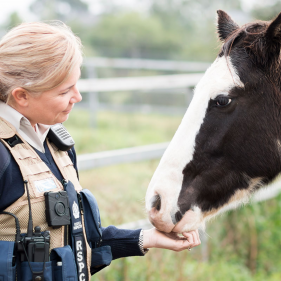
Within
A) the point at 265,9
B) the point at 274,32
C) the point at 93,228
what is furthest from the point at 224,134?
the point at 265,9

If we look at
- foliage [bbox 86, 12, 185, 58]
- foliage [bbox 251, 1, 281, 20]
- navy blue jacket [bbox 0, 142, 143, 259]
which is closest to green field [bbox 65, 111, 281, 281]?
navy blue jacket [bbox 0, 142, 143, 259]

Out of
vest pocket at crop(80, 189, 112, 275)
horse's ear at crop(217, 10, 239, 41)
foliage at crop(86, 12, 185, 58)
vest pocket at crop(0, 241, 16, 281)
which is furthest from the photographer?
foliage at crop(86, 12, 185, 58)

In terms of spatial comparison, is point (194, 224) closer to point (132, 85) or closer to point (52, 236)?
point (52, 236)

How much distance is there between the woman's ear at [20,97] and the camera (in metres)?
1.57

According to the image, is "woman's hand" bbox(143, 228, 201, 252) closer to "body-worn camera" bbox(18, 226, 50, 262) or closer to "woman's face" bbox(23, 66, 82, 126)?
"body-worn camera" bbox(18, 226, 50, 262)

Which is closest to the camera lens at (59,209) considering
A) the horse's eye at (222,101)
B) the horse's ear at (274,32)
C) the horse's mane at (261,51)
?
the horse's eye at (222,101)

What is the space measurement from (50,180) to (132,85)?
3166 mm

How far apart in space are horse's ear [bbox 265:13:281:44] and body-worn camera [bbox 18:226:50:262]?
141 cm

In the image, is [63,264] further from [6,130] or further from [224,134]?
[224,134]

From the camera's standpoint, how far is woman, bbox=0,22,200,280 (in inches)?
58.0

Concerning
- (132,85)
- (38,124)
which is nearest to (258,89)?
(38,124)

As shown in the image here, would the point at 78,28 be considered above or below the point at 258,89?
above

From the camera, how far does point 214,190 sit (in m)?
1.98

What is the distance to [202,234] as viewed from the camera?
415 cm
